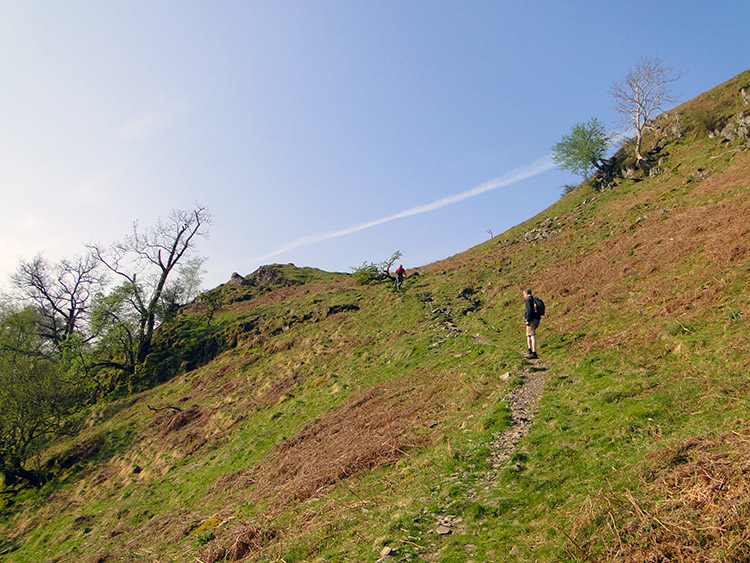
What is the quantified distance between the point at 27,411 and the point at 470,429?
34.5 m

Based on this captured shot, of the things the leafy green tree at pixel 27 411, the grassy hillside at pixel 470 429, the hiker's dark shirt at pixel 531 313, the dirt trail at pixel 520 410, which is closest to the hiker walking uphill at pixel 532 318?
the hiker's dark shirt at pixel 531 313

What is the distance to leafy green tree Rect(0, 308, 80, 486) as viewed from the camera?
2680 centimetres

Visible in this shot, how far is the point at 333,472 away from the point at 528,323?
1011cm

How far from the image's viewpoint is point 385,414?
50.1ft

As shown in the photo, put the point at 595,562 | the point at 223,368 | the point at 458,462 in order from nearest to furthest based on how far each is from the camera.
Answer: the point at 595,562, the point at 458,462, the point at 223,368

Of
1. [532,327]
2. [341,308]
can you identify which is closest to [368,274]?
[341,308]

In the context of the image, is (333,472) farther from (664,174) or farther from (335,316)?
(664,174)

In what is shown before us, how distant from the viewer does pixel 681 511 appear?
200 inches

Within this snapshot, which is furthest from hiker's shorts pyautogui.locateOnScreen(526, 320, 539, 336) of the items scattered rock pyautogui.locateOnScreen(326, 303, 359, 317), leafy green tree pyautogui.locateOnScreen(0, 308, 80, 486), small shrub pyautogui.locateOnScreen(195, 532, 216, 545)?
leafy green tree pyautogui.locateOnScreen(0, 308, 80, 486)

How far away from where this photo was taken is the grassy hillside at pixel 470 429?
6.30 meters

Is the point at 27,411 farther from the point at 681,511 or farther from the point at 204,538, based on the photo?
the point at 681,511

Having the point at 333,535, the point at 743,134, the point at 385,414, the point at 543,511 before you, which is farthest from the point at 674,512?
the point at 743,134

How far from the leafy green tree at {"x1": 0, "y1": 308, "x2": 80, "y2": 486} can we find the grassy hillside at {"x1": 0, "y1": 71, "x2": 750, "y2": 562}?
5.68 feet

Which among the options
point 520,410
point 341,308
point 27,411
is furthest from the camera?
point 341,308
